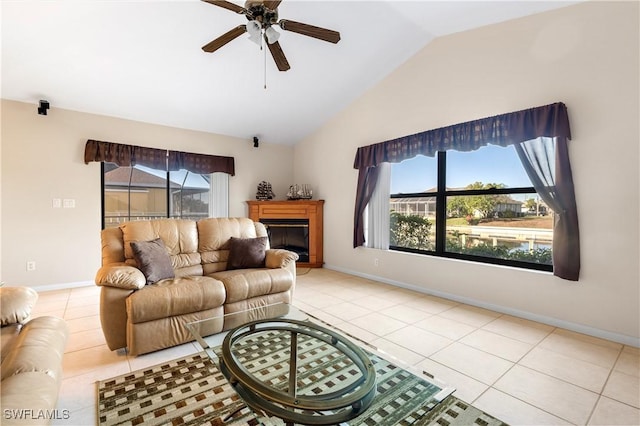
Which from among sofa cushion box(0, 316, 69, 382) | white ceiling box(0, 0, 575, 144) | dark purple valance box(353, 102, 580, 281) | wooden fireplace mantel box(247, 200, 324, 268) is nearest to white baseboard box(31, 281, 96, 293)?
white ceiling box(0, 0, 575, 144)

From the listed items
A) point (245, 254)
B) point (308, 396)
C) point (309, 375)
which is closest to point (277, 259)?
point (245, 254)

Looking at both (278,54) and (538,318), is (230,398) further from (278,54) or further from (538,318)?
(538,318)

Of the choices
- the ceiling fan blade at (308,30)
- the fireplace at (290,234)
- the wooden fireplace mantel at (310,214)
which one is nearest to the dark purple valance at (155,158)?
the wooden fireplace mantel at (310,214)

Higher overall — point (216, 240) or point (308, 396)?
point (216, 240)

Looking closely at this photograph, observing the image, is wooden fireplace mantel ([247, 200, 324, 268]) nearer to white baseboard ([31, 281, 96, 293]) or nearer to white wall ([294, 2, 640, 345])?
white wall ([294, 2, 640, 345])

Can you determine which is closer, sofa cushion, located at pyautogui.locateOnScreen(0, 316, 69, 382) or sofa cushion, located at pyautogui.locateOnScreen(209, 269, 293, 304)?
sofa cushion, located at pyautogui.locateOnScreen(0, 316, 69, 382)

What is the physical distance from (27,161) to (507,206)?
19.4 feet

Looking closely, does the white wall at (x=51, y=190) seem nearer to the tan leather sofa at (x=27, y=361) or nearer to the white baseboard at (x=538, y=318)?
the tan leather sofa at (x=27, y=361)

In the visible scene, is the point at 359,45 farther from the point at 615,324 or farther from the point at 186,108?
the point at 615,324

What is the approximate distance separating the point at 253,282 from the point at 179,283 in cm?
65

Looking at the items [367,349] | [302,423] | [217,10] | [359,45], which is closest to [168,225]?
[217,10]

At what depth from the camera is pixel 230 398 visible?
5.89 feet

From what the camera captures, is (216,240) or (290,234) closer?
(216,240)

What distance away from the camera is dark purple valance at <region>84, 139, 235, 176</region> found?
13.9ft
